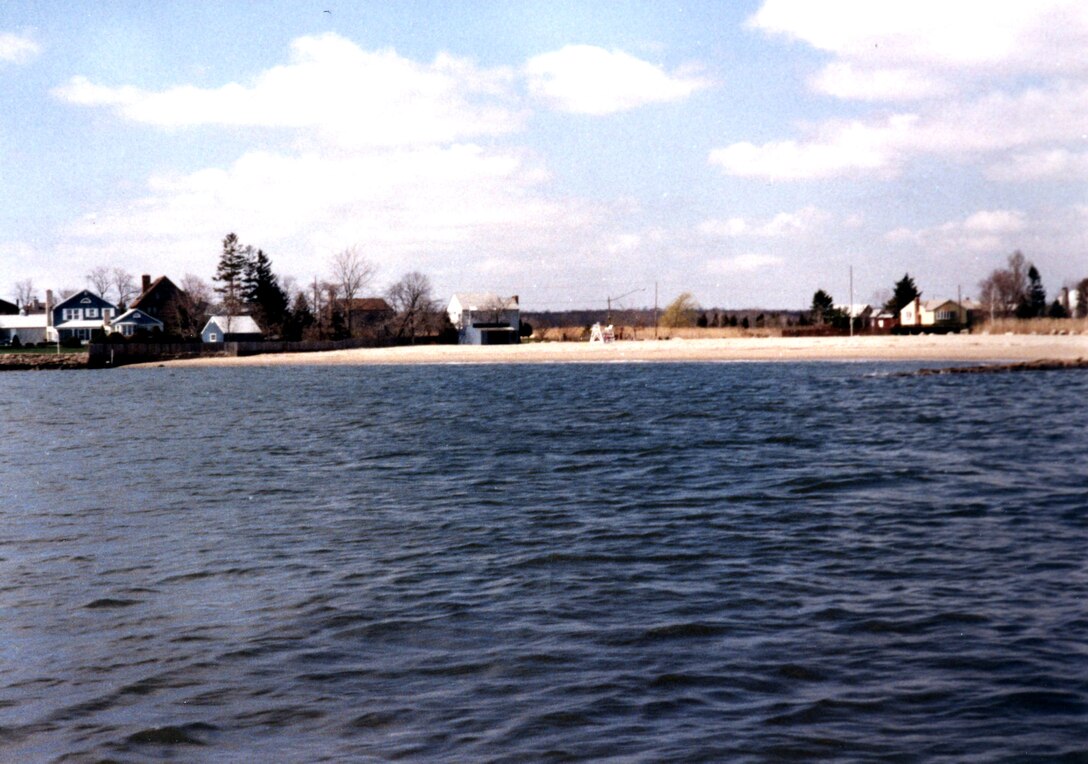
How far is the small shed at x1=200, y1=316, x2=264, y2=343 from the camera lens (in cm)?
11612

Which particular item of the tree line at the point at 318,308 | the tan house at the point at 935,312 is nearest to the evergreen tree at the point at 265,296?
the tree line at the point at 318,308

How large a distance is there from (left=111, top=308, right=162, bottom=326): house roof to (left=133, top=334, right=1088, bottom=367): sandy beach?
24294 mm

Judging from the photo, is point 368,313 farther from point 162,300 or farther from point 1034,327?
point 1034,327

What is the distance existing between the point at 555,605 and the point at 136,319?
125774 mm

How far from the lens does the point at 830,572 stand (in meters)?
11.2

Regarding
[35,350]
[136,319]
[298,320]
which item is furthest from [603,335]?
[35,350]

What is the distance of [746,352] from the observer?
282ft

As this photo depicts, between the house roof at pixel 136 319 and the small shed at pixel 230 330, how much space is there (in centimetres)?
1257

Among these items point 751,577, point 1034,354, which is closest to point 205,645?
point 751,577

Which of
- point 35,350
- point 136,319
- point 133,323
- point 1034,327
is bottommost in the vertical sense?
point 1034,327

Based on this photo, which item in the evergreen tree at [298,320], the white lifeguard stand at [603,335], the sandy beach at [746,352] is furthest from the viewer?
the evergreen tree at [298,320]

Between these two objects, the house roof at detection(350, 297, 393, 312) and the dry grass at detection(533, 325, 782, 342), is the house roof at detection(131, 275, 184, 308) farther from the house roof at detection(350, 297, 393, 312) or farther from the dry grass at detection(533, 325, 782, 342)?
the dry grass at detection(533, 325, 782, 342)

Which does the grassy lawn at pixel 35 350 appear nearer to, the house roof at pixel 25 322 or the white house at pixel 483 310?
the house roof at pixel 25 322

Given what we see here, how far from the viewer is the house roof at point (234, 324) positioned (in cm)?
11688
